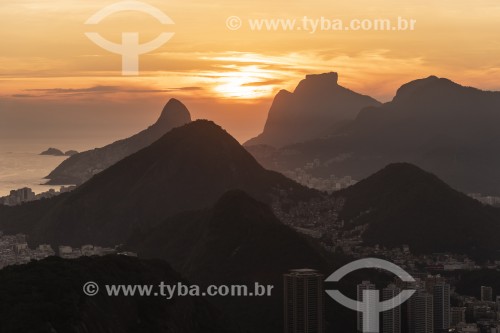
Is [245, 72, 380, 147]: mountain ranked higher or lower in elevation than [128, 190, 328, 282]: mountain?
higher

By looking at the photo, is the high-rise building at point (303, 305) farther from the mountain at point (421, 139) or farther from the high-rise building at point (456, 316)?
the mountain at point (421, 139)

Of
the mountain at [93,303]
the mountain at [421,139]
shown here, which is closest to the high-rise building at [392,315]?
the mountain at [93,303]

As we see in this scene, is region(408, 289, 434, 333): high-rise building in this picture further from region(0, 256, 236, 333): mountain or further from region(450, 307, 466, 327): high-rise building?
region(0, 256, 236, 333): mountain

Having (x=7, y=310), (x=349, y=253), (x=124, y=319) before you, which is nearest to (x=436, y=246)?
(x=349, y=253)

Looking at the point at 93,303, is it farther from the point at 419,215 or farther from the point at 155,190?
the point at 155,190

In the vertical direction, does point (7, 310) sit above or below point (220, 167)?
below

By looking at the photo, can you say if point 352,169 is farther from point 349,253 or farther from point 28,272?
point 28,272

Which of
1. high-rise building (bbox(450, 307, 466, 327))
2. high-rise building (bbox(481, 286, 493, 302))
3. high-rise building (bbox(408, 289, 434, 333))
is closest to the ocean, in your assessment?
high-rise building (bbox(481, 286, 493, 302))
